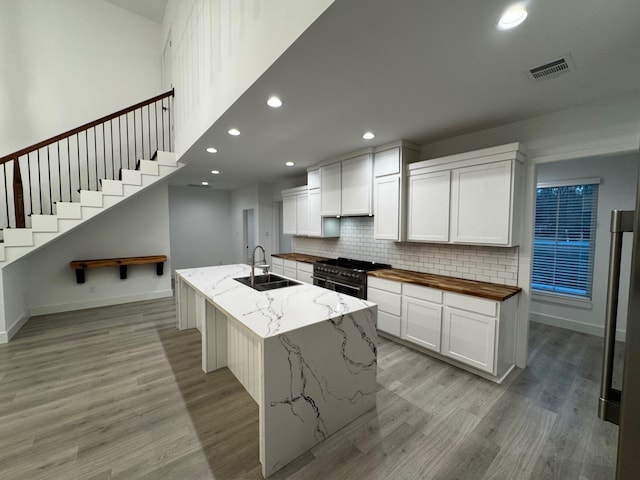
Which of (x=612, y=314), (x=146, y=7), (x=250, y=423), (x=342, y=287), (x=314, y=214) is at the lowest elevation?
(x=250, y=423)

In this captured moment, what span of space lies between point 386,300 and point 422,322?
52cm

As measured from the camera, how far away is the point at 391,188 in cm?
365

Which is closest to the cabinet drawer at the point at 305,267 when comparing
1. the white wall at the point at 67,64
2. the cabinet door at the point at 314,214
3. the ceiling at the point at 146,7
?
the cabinet door at the point at 314,214

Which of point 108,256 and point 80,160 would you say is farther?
point 108,256

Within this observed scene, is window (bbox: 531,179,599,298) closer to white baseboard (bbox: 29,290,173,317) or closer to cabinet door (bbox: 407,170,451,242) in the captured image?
cabinet door (bbox: 407,170,451,242)

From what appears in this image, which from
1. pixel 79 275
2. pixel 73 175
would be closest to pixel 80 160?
pixel 73 175

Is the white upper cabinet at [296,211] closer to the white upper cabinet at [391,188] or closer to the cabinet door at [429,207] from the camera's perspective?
the white upper cabinet at [391,188]

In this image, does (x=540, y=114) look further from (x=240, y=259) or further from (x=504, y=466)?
(x=240, y=259)

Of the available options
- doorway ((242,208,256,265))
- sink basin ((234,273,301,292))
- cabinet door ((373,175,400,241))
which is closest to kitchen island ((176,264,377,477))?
sink basin ((234,273,301,292))

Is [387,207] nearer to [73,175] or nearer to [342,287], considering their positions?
[342,287]

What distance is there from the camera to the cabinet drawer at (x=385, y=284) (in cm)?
332

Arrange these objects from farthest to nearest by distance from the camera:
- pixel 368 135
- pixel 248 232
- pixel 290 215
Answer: pixel 248 232
pixel 290 215
pixel 368 135

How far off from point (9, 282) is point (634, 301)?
5.84 m

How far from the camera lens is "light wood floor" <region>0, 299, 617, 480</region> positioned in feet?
5.64
